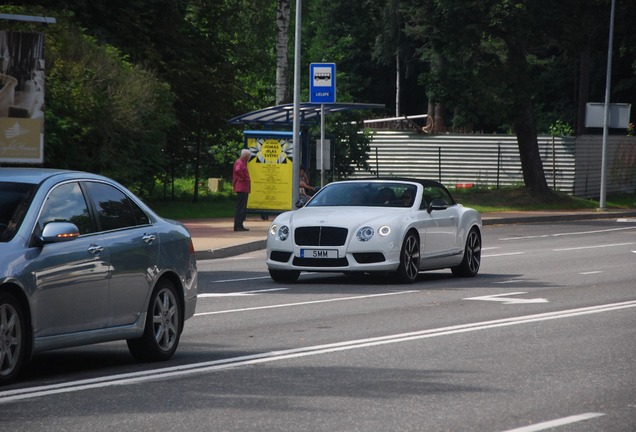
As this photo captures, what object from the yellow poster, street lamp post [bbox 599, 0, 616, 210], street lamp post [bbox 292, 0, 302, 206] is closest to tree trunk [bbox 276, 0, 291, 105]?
the yellow poster

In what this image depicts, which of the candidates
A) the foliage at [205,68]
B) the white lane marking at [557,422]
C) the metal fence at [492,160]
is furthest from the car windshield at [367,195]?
the metal fence at [492,160]

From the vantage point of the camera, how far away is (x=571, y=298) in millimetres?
16844

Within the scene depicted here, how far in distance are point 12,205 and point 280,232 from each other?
30.1ft

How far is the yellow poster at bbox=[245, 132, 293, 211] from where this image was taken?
33.7 m

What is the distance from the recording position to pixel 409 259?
18953mm

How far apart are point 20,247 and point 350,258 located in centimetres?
937

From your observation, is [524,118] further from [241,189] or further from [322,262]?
[322,262]

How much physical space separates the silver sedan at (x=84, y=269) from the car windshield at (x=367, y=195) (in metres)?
8.23

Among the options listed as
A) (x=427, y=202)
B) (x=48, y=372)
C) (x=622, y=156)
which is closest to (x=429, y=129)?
(x=622, y=156)

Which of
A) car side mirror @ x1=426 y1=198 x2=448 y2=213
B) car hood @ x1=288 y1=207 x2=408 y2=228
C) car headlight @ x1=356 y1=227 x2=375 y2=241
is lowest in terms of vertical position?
car headlight @ x1=356 y1=227 x2=375 y2=241

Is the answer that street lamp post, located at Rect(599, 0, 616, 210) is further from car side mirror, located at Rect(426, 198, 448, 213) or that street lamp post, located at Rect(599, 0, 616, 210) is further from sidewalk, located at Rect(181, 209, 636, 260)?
car side mirror, located at Rect(426, 198, 448, 213)

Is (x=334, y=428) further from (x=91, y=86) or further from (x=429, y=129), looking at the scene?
(x=429, y=129)

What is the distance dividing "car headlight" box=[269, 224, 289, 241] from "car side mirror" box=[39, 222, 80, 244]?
9.05m

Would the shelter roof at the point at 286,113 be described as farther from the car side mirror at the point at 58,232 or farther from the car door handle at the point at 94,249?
the car side mirror at the point at 58,232
